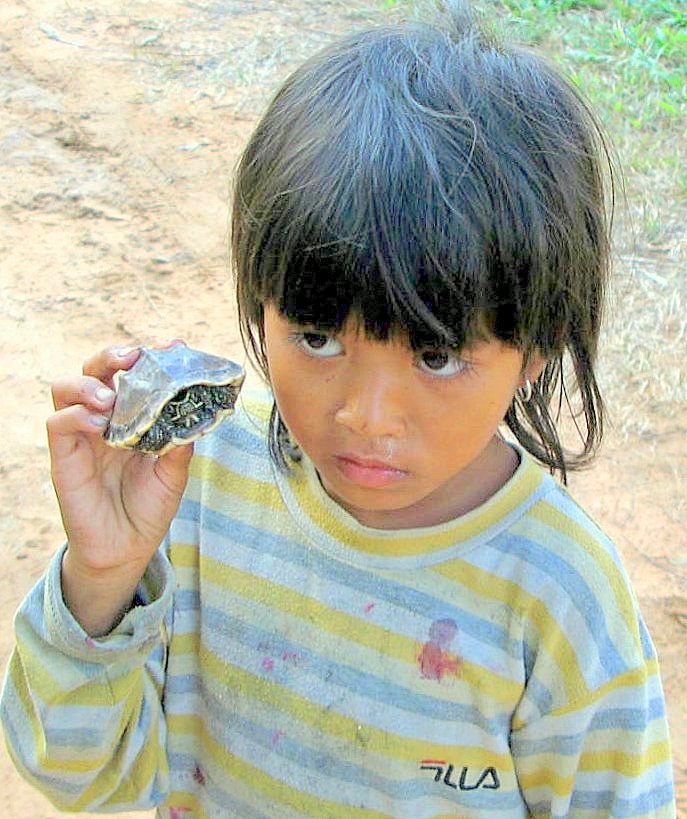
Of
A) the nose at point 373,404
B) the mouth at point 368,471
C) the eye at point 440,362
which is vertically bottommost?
the mouth at point 368,471

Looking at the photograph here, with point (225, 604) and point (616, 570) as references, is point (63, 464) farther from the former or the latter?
point (616, 570)

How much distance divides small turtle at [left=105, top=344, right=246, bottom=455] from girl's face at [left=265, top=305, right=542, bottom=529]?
145 millimetres

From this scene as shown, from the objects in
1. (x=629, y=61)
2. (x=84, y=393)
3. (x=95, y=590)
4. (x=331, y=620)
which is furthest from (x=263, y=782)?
(x=629, y=61)

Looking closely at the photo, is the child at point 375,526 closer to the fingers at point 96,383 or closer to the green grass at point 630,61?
the fingers at point 96,383

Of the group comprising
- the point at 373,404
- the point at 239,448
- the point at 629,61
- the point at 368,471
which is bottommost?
the point at 629,61

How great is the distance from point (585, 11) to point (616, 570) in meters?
5.70

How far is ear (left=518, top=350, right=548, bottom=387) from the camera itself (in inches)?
60.0

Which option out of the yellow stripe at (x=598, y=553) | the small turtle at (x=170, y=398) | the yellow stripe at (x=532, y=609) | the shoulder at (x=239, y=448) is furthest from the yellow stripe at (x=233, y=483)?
the yellow stripe at (x=598, y=553)

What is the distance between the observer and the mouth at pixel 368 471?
1418 millimetres

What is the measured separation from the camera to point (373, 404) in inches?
53.3

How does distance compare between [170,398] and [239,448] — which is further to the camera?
[239,448]

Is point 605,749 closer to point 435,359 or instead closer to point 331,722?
point 331,722

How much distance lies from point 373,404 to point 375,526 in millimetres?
347

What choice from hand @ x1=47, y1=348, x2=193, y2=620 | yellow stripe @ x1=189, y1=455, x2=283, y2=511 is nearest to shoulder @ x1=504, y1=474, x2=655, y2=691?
yellow stripe @ x1=189, y1=455, x2=283, y2=511
